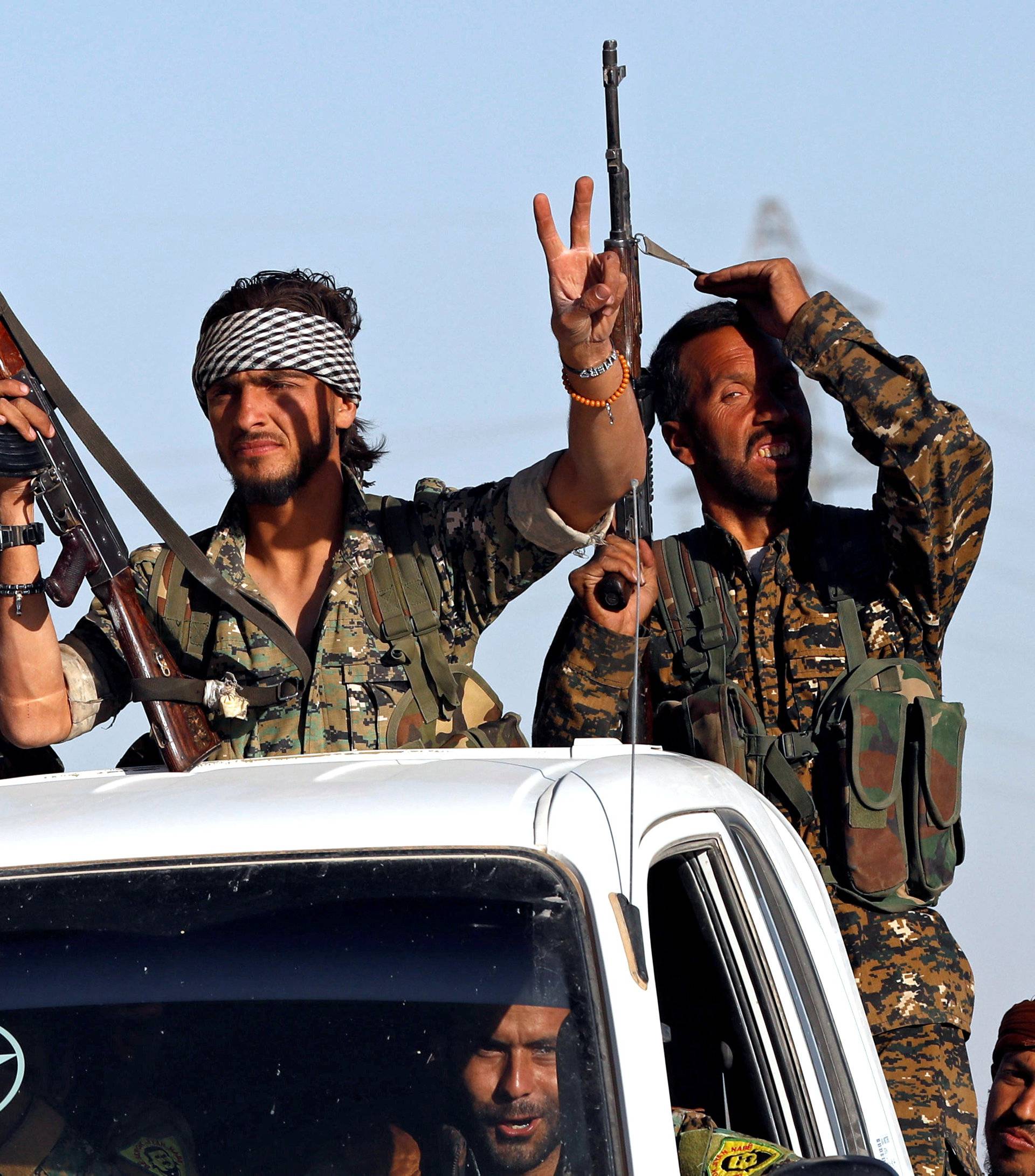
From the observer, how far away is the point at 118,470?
3371mm

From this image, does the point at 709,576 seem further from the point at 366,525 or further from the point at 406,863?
the point at 406,863

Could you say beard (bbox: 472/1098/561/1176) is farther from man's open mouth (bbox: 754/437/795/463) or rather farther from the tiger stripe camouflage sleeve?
man's open mouth (bbox: 754/437/795/463)

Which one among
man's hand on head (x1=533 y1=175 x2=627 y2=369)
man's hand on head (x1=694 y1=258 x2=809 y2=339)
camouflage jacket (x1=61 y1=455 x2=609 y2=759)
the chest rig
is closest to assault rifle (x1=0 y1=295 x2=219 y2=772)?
camouflage jacket (x1=61 y1=455 x2=609 y2=759)

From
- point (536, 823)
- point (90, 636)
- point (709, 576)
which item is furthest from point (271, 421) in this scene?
point (536, 823)

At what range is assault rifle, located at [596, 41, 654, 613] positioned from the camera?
186 inches

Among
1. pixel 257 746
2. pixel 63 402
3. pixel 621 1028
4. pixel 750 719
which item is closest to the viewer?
pixel 621 1028

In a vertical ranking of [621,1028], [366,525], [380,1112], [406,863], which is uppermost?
[366,525]

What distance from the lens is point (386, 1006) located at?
1.88m

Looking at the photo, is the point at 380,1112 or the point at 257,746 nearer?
the point at 380,1112

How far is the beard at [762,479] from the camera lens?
4418 mm

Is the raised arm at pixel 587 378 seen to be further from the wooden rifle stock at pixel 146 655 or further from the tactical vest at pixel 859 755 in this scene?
the wooden rifle stock at pixel 146 655

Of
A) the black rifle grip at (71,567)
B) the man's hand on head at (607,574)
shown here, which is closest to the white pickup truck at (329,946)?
the black rifle grip at (71,567)

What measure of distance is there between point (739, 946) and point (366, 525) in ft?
6.03

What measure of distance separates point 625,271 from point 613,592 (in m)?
1.16
